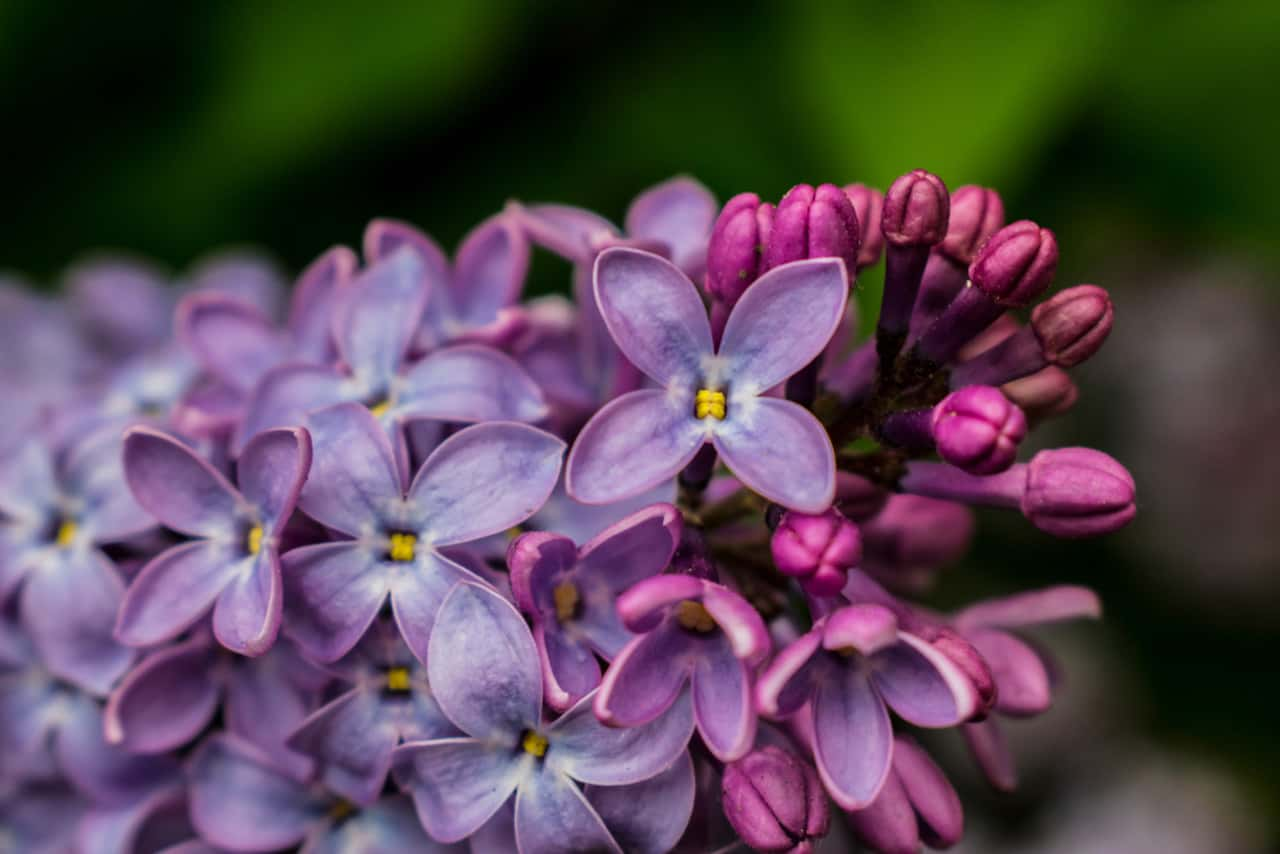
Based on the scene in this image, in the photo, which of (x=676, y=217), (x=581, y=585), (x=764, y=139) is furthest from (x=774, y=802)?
(x=764, y=139)

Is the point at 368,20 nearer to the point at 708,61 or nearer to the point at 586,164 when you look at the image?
the point at 586,164

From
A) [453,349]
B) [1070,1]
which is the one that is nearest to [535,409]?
[453,349]

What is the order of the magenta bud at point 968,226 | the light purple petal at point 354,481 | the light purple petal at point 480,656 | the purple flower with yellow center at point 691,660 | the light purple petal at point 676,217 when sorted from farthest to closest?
the light purple petal at point 676,217
the magenta bud at point 968,226
the light purple petal at point 354,481
the light purple petal at point 480,656
the purple flower with yellow center at point 691,660

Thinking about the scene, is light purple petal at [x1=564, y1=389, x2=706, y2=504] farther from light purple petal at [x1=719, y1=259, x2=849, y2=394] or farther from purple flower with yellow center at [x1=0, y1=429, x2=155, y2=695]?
purple flower with yellow center at [x1=0, y1=429, x2=155, y2=695]

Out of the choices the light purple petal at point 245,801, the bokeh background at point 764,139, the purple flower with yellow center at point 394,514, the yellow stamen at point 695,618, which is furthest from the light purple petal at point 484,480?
the bokeh background at point 764,139

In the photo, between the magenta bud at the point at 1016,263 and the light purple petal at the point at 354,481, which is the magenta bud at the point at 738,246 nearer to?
the magenta bud at the point at 1016,263
